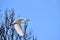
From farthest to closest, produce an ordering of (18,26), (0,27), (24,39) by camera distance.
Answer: (0,27) → (24,39) → (18,26)

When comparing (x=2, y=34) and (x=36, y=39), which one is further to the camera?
(x=2, y=34)

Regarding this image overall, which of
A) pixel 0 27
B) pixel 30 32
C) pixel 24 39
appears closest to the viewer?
pixel 24 39

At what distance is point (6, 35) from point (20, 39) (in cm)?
66

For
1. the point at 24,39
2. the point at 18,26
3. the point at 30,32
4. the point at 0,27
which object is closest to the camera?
the point at 18,26

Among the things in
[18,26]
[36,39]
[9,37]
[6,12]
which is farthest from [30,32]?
[18,26]

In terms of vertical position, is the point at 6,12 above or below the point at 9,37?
above

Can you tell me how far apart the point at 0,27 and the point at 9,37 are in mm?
438

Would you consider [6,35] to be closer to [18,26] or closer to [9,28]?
[9,28]

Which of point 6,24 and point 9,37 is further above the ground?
point 6,24

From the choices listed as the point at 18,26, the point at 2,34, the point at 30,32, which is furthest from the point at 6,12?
the point at 18,26

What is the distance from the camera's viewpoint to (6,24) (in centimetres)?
575

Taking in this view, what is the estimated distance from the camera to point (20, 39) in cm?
522

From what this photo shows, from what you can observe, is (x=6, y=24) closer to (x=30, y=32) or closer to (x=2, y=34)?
(x=2, y=34)

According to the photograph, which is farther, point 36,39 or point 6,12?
point 6,12
